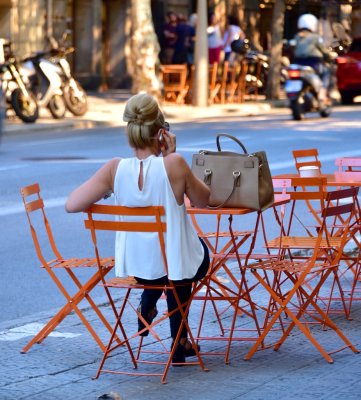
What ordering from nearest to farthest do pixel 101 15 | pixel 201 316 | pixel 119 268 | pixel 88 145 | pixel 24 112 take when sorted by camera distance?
pixel 119 268, pixel 201 316, pixel 88 145, pixel 24 112, pixel 101 15

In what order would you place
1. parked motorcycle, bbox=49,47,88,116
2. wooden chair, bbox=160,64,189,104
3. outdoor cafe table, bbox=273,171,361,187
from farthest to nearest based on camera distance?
wooden chair, bbox=160,64,189,104
parked motorcycle, bbox=49,47,88,116
outdoor cafe table, bbox=273,171,361,187

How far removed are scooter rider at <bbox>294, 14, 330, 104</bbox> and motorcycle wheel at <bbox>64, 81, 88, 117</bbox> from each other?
4258 millimetres

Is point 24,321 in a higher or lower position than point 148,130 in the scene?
lower

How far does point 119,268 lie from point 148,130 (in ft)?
2.24

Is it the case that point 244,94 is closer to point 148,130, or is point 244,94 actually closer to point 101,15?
point 101,15

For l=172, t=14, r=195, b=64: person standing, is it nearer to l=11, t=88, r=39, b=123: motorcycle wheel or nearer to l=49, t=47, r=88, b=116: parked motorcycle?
l=49, t=47, r=88, b=116: parked motorcycle

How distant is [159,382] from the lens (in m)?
6.27

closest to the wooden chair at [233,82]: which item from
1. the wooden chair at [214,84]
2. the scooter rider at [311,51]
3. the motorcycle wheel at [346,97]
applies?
the wooden chair at [214,84]

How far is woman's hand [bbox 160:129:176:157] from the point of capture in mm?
6426

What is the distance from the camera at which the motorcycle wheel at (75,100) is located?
2570 cm

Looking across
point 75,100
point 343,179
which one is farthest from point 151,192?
point 75,100

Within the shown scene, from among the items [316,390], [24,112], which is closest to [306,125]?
[24,112]

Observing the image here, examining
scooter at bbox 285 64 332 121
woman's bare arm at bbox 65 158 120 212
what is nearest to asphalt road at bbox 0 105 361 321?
scooter at bbox 285 64 332 121

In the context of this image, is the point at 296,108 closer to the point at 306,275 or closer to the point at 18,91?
the point at 18,91
